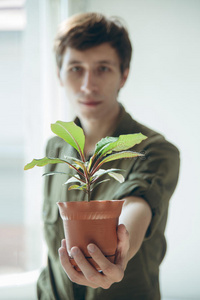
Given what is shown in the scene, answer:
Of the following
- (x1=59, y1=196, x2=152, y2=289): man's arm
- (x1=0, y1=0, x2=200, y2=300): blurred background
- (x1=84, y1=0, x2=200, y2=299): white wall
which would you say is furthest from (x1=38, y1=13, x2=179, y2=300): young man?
(x1=84, y1=0, x2=200, y2=299): white wall

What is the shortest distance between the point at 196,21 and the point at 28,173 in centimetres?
128

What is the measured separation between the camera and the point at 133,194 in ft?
3.48

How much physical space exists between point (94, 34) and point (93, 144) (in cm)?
36

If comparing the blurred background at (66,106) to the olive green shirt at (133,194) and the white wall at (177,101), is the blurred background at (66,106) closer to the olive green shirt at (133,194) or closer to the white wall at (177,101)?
the white wall at (177,101)

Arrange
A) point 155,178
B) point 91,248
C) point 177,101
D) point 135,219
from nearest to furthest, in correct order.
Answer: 1. point 91,248
2. point 135,219
3. point 155,178
4. point 177,101

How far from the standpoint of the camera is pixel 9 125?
231 centimetres

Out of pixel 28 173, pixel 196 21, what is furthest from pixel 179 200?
pixel 196 21

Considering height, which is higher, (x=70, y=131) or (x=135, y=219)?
(x=70, y=131)

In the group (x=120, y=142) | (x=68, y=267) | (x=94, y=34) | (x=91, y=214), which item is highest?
(x=94, y=34)

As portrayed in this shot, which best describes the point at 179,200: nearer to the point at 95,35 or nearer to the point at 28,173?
the point at 28,173

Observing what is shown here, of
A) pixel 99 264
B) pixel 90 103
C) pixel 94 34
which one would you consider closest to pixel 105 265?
pixel 99 264

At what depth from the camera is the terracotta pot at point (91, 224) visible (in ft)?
2.47

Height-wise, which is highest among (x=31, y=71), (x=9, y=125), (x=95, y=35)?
(x=95, y=35)

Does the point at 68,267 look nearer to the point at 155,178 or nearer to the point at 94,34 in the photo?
the point at 155,178
